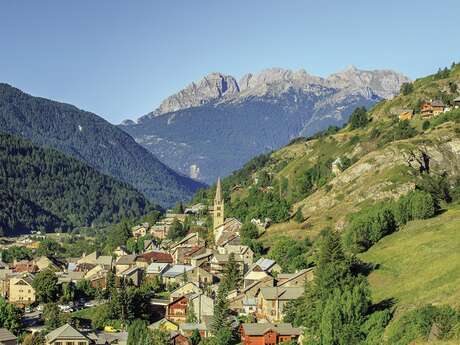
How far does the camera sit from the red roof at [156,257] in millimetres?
132875

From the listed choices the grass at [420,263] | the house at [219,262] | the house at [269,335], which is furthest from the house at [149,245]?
the house at [269,335]

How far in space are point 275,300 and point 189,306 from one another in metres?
11.9

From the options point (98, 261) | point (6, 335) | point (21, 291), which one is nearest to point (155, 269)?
point (98, 261)

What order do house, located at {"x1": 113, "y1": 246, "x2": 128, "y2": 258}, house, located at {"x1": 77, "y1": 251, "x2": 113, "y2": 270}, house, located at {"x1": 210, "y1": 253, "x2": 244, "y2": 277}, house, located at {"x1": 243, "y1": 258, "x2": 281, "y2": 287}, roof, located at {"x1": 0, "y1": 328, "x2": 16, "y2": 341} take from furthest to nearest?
house, located at {"x1": 113, "y1": 246, "x2": 128, "y2": 258} < house, located at {"x1": 77, "y1": 251, "x2": 113, "y2": 270} < house, located at {"x1": 210, "y1": 253, "x2": 244, "y2": 277} < house, located at {"x1": 243, "y1": 258, "x2": 281, "y2": 287} < roof, located at {"x1": 0, "y1": 328, "x2": 16, "y2": 341}

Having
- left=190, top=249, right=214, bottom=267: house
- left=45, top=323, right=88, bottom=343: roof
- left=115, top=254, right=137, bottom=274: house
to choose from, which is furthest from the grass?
left=115, top=254, right=137, bottom=274: house

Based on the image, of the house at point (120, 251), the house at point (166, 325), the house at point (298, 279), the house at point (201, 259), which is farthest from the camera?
the house at point (120, 251)

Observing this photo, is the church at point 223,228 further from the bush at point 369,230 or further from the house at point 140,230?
the house at point 140,230

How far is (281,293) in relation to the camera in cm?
9212

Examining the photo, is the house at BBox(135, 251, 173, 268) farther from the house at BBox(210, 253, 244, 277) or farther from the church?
the house at BBox(210, 253, 244, 277)

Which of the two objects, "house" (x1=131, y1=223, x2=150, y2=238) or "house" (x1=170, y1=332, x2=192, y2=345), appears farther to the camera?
"house" (x1=131, y1=223, x2=150, y2=238)

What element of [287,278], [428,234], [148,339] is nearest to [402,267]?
[428,234]

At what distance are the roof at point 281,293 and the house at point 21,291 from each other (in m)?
38.3

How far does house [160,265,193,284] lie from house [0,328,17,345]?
104 ft

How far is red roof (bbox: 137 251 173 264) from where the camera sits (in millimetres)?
132875
